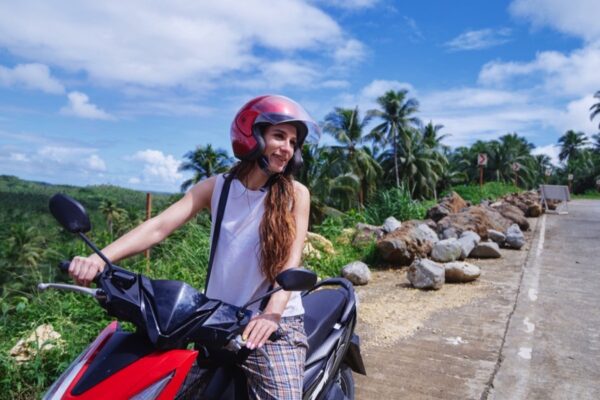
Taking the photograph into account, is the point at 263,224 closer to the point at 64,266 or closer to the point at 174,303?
the point at 174,303

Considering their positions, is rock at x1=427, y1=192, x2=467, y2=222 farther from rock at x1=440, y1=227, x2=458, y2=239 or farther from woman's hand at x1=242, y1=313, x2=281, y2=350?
woman's hand at x1=242, y1=313, x2=281, y2=350

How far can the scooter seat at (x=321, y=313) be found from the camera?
225 centimetres

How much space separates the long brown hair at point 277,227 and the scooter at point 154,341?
0.97 feet

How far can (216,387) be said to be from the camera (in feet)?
5.85

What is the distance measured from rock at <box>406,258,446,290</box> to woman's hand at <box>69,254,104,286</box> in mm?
5271

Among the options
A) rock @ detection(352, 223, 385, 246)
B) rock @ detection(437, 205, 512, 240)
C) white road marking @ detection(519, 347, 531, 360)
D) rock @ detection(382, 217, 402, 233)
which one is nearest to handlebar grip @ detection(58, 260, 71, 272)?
white road marking @ detection(519, 347, 531, 360)

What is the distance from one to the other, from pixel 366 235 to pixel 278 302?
731 centimetres

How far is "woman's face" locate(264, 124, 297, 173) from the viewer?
2031 mm

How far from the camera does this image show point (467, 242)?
8562mm

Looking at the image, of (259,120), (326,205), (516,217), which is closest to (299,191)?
(259,120)

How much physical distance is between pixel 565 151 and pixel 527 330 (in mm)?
70298

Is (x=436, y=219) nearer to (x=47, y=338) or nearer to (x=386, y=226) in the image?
(x=386, y=226)

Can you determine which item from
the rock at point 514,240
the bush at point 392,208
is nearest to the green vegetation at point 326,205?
the bush at point 392,208

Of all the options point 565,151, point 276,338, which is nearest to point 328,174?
point 276,338
